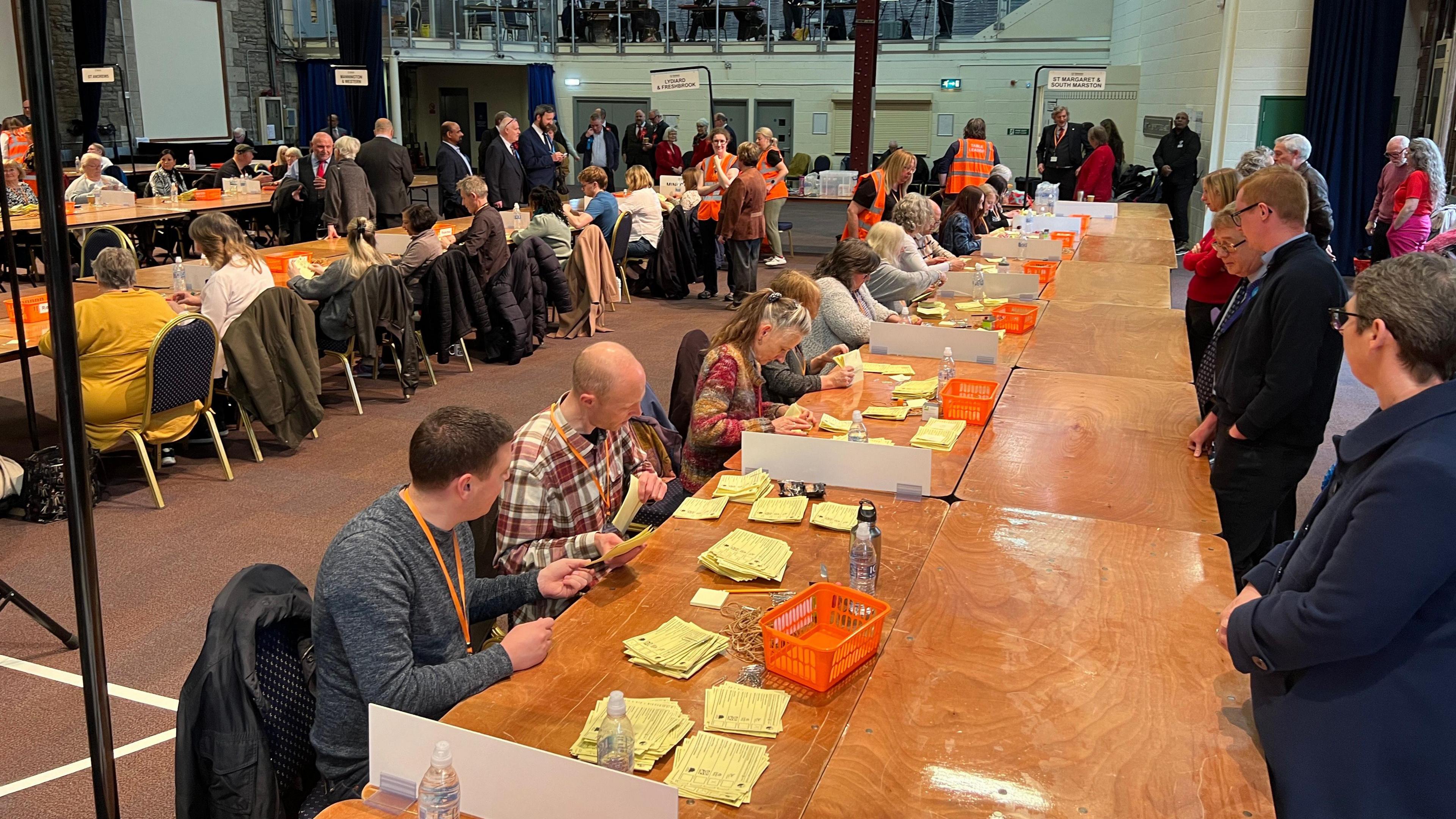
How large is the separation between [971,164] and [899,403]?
6769mm

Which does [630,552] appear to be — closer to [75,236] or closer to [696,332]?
[696,332]

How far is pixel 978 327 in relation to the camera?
508cm

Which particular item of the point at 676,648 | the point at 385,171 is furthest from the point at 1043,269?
the point at 385,171

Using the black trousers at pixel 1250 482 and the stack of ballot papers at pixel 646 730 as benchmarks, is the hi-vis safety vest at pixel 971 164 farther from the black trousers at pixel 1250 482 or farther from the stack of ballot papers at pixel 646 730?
the stack of ballot papers at pixel 646 730

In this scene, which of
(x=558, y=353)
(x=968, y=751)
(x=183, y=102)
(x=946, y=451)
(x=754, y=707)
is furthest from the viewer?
(x=183, y=102)

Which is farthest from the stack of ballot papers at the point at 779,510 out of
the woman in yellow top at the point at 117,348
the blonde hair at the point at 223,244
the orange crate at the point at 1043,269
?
the orange crate at the point at 1043,269

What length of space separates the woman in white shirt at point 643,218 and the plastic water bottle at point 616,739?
26.8 feet

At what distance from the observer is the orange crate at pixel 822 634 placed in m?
1.97

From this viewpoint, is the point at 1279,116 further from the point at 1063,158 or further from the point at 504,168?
the point at 504,168

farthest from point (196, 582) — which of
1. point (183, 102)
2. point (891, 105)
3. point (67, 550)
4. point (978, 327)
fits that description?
point (891, 105)

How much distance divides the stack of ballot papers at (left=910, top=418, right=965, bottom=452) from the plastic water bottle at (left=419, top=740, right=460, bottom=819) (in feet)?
6.62

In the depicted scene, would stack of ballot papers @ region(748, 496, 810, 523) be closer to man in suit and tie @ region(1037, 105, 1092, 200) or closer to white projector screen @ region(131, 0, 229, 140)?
man in suit and tie @ region(1037, 105, 1092, 200)

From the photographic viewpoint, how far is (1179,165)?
11602 mm

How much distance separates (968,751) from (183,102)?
17.6m
